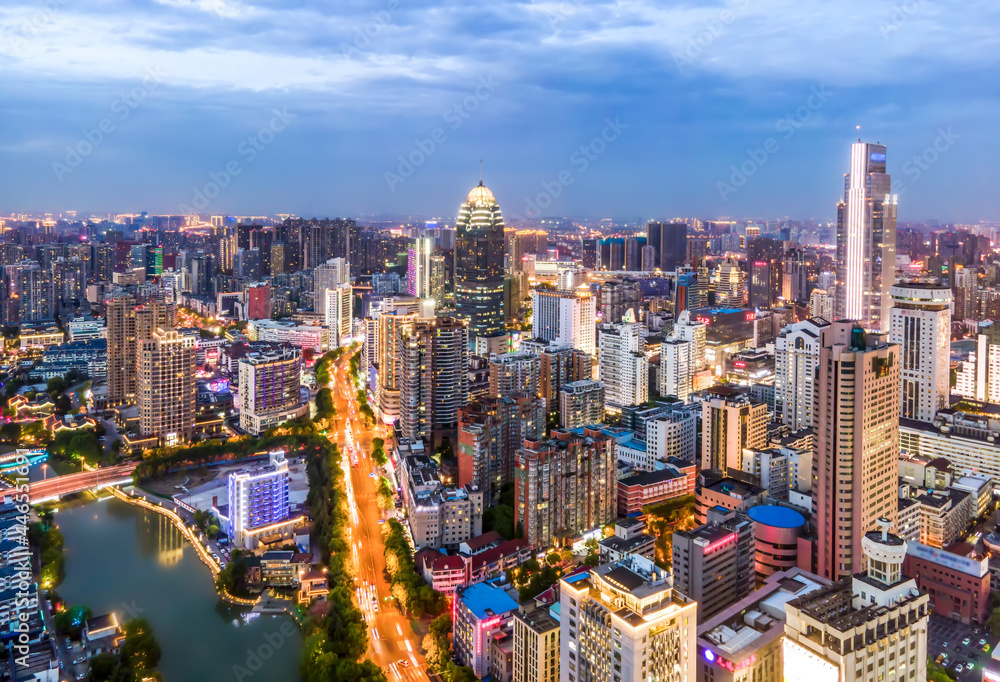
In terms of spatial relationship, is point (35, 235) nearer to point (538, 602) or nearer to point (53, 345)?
point (53, 345)

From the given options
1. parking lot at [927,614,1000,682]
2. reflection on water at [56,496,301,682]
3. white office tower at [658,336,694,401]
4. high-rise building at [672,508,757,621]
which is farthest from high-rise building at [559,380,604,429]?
parking lot at [927,614,1000,682]

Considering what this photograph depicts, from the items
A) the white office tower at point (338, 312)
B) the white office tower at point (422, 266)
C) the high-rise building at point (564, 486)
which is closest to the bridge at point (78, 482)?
the high-rise building at point (564, 486)

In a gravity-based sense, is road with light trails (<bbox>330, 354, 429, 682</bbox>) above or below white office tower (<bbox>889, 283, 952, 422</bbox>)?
below

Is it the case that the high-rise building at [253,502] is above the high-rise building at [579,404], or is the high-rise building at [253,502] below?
below

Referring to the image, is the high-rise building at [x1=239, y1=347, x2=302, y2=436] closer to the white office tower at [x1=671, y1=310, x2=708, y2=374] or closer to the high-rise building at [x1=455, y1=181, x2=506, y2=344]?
the high-rise building at [x1=455, y1=181, x2=506, y2=344]

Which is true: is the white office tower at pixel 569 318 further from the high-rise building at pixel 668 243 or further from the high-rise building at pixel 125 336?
the high-rise building at pixel 668 243

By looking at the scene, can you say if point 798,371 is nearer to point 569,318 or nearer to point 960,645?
point 960,645

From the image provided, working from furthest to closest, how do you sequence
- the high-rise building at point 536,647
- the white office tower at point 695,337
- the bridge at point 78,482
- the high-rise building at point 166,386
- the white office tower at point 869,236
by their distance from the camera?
the white office tower at point 869,236 < the white office tower at point 695,337 < the high-rise building at point 166,386 < the bridge at point 78,482 < the high-rise building at point 536,647
